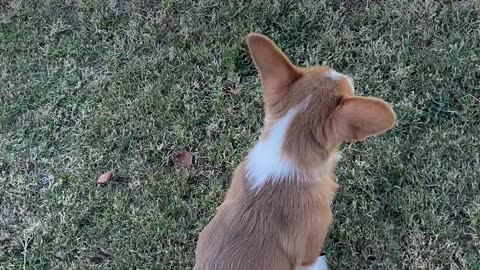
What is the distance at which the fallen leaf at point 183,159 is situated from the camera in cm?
376

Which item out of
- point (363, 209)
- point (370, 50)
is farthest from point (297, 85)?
point (370, 50)

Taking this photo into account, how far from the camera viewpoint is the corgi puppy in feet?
8.41

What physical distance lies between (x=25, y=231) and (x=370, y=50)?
2.30 m

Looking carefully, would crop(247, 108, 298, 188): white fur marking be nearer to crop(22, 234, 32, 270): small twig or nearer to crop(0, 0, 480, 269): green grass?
crop(0, 0, 480, 269): green grass

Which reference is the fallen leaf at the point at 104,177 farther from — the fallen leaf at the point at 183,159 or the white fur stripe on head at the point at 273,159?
the white fur stripe on head at the point at 273,159

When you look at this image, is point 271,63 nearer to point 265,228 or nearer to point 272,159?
point 272,159

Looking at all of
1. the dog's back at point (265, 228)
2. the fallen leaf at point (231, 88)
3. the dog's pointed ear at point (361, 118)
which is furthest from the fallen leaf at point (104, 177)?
the dog's pointed ear at point (361, 118)

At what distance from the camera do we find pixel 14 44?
14.2 feet

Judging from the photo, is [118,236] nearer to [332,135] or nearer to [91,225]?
[91,225]

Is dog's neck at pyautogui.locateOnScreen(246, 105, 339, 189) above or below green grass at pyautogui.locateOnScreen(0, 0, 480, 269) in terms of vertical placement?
above

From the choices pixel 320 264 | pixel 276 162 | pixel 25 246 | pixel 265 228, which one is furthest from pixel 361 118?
pixel 25 246

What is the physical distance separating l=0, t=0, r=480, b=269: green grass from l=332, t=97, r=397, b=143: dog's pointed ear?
1074 mm

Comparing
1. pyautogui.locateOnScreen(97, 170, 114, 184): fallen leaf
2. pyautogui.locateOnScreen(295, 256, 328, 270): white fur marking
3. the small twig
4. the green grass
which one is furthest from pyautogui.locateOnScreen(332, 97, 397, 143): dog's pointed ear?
the small twig

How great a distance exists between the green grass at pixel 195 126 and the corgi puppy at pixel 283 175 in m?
0.68
